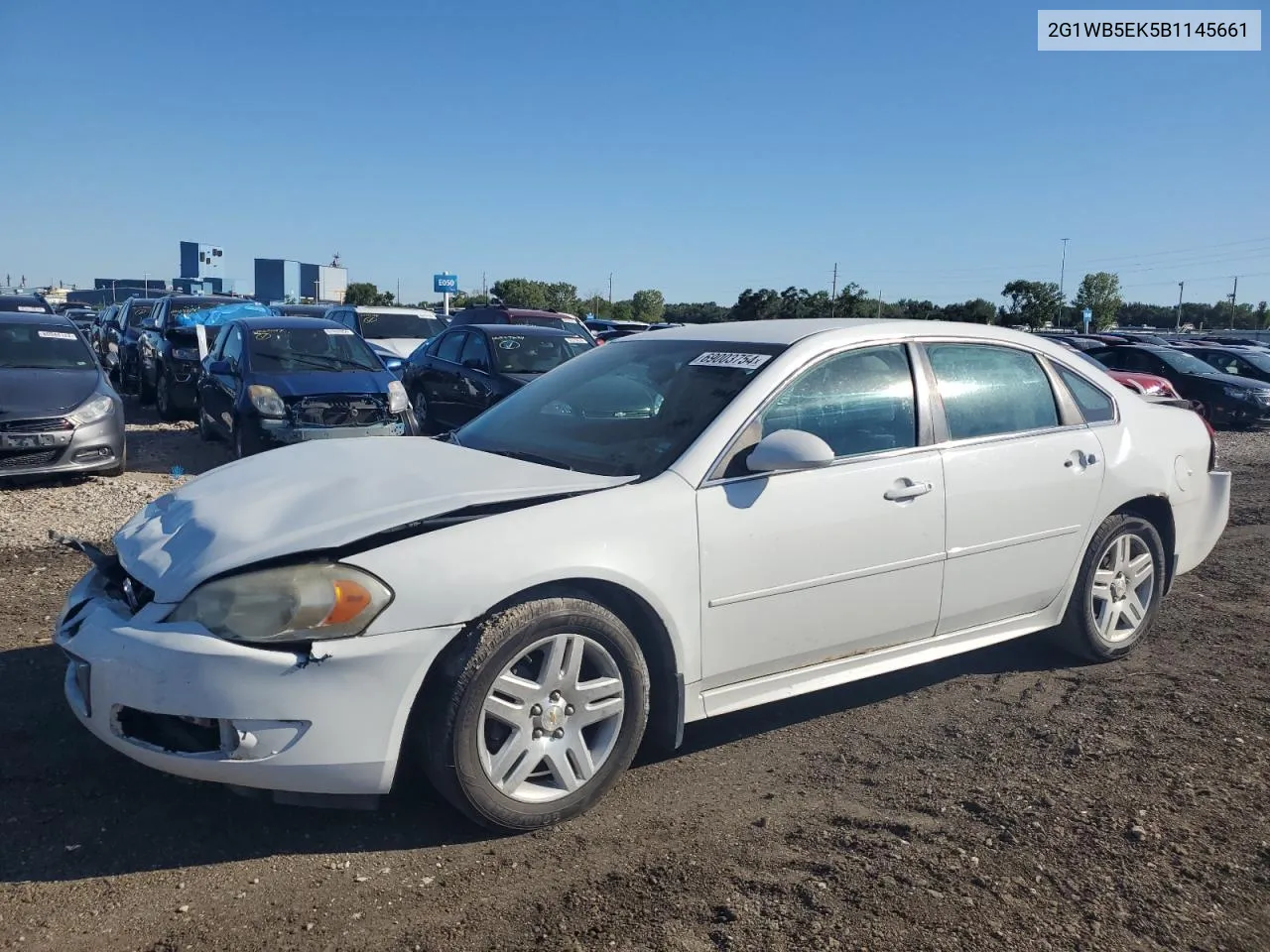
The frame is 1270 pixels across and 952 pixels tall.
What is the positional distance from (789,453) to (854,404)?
0.69 metres

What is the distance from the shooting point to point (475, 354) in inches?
471

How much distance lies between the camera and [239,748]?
2852 millimetres

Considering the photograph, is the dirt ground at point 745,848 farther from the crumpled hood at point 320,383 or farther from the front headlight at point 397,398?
the crumpled hood at point 320,383

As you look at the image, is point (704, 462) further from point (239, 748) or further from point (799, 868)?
point (239, 748)

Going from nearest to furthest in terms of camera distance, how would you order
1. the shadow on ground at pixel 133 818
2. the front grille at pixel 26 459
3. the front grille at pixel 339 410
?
the shadow on ground at pixel 133 818 → the front grille at pixel 26 459 → the front grille at pixel 339 410

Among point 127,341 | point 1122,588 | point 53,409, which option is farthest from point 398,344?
point 1122,588

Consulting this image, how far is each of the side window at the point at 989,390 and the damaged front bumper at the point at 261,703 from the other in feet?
7.92

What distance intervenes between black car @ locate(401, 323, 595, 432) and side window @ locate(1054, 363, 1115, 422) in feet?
23.1

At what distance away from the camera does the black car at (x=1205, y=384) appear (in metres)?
18.2

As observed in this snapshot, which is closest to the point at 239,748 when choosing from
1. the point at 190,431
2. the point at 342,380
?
the point at 342,380

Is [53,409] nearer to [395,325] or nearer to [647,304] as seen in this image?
[395,325]

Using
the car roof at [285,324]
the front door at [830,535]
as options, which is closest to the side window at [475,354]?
the car roof at [285,324]

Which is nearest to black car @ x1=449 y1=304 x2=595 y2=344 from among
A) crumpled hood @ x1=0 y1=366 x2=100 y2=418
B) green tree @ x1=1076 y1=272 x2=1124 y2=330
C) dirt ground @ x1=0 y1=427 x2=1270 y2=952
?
crumpled hood @ x1=0 y1=366 x2=100 y2=418

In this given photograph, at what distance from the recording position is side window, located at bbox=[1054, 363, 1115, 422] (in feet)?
15.6
